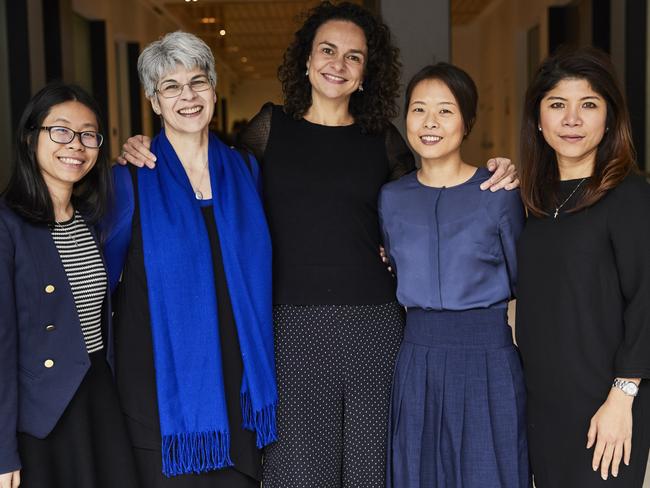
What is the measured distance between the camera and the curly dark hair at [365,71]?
8.96ft

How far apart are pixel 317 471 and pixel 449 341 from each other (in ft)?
1.98

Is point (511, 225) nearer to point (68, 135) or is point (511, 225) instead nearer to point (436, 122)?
point (436, 122)

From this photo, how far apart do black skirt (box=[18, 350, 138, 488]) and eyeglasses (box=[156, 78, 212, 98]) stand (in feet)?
2.66

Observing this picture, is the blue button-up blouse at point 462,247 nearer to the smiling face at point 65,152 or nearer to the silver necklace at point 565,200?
the silver necklace at point 565,200

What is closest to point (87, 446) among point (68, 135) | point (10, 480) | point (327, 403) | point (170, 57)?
point (10, 480)

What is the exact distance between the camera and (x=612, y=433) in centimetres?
200

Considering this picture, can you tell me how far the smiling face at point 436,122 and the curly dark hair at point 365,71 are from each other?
1.05ft

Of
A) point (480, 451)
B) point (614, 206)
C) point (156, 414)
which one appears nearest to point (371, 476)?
point (480, 451)

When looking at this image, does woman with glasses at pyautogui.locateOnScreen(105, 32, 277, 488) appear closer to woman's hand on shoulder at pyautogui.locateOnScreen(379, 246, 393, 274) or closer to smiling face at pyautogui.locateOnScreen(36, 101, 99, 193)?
smiling face at pyautogui.locateOnScreen(36, 101, 99, 193)

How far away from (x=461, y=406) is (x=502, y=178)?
28.3 inches

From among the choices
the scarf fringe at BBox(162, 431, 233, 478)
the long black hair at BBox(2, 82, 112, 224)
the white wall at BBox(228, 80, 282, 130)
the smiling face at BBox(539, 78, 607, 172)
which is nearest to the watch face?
the smiling face at BBox(539, 78, 607, 172)

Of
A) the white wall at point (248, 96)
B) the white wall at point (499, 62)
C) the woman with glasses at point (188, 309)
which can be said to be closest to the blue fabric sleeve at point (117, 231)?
the woman with glasses at point (188, 309)

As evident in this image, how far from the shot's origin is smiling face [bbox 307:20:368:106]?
263cm

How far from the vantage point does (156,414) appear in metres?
2.32
